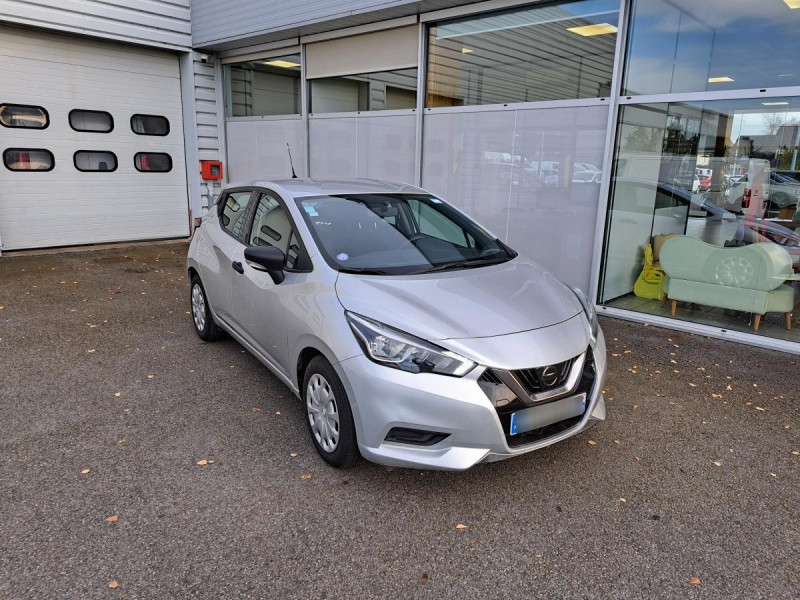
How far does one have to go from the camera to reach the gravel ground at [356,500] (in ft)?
8.05

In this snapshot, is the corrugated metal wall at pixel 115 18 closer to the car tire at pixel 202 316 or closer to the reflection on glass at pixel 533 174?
the reflection on glass at pixel 533 174

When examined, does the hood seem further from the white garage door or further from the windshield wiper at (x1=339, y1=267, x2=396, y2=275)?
the white garage door

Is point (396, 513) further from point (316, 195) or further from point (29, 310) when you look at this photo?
point (29, 310)

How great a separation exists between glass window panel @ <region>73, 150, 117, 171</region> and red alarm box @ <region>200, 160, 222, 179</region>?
1.53 metres

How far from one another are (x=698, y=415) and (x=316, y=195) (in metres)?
3.12

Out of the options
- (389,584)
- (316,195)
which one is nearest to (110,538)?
(389,584)

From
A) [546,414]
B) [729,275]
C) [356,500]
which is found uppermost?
[729,275]

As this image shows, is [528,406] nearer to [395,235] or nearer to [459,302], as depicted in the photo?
[459,302]

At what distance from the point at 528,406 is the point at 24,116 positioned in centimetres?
1011

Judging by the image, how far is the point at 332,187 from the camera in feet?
13.8

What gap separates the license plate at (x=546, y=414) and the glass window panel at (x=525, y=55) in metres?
4.55

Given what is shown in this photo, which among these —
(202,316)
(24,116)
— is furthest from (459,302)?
(24,116)

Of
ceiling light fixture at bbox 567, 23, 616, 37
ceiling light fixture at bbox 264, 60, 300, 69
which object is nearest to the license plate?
ceiling light fixture at bbox 567, 23, 616, 37

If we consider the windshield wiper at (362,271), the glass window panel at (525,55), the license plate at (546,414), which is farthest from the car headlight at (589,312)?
the glass window panel at (525,55)
